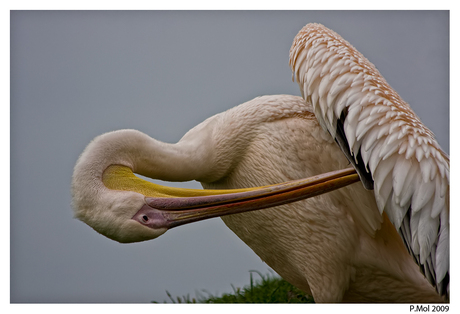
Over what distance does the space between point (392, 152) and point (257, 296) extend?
1.55m

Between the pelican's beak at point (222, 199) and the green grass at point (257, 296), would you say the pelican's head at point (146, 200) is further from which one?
the green grass at point (257, 296)

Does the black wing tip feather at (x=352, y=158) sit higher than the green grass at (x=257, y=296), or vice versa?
the black wing tip feather at (x=352, y=158)

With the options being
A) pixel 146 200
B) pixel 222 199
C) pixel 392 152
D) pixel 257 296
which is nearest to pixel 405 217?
pixel 392 152

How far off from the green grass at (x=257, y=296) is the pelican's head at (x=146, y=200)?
3.75ft

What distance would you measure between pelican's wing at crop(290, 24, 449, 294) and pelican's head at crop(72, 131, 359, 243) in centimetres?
13

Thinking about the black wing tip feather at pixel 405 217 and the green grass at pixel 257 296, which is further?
the green grass at pixel 257 296

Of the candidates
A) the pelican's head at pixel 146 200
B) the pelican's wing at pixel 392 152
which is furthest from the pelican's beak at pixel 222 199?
the pelican's wing at pixel 392 152

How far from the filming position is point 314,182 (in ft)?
6.50

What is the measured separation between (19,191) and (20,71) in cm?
58

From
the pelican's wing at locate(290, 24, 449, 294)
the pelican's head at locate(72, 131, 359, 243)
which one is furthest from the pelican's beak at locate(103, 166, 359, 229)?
the pelican's wing at locate(290, 24, 449, 294)

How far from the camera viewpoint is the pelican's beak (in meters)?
1.99

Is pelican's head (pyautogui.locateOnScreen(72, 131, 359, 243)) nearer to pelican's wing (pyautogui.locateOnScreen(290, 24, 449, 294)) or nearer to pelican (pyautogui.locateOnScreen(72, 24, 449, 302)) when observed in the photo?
pelican (pyautogui.locateOnScreen(72, 24, 449, 302))

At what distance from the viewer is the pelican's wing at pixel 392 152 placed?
6.29 feet

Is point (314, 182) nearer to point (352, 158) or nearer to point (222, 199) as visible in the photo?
point (352, 158)
